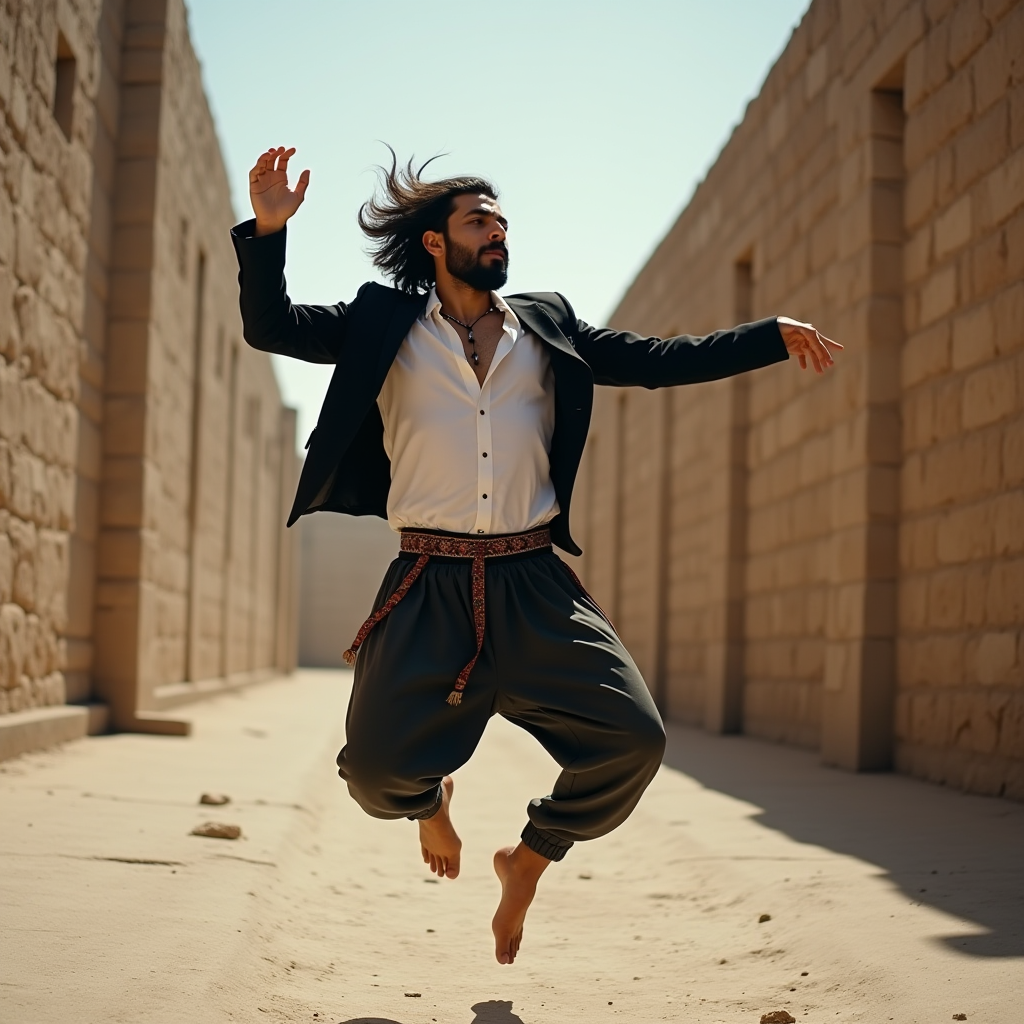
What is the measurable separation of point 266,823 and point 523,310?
120 inches

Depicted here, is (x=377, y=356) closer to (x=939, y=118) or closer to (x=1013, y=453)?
(x=1013, y=453)

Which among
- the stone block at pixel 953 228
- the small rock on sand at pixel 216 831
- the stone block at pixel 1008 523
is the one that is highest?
the stone block at pixel 953 228

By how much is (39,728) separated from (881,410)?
5021 mm

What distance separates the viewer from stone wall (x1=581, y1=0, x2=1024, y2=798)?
6.35 meters

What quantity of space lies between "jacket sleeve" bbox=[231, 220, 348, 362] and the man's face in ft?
1.36

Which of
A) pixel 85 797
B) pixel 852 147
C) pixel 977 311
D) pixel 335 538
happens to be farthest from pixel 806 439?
pixel 335 538

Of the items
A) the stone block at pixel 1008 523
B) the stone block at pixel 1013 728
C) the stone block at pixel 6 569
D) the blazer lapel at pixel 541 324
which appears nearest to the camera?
the blazer lapel at pixel 541 324

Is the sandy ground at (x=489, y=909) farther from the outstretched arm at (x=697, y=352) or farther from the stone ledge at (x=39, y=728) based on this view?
the outstretched arm at (x=697, y=352)

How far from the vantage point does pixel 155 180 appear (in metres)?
9.45

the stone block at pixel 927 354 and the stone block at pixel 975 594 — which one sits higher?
the stone block at pixel 927 354

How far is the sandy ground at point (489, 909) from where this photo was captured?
324 centimetres

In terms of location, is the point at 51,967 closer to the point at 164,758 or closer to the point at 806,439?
the point at 164,758

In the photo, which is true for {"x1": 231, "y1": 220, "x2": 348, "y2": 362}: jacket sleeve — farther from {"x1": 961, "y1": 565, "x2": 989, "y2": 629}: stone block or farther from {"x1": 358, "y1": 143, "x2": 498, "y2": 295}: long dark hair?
{"x1": 961, "y1": 565, "x2": 989, "y2": 629}: stone block

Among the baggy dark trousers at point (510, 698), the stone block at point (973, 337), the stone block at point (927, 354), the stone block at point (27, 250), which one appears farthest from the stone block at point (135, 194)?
the baggy dark trousers at point (510, 698)
